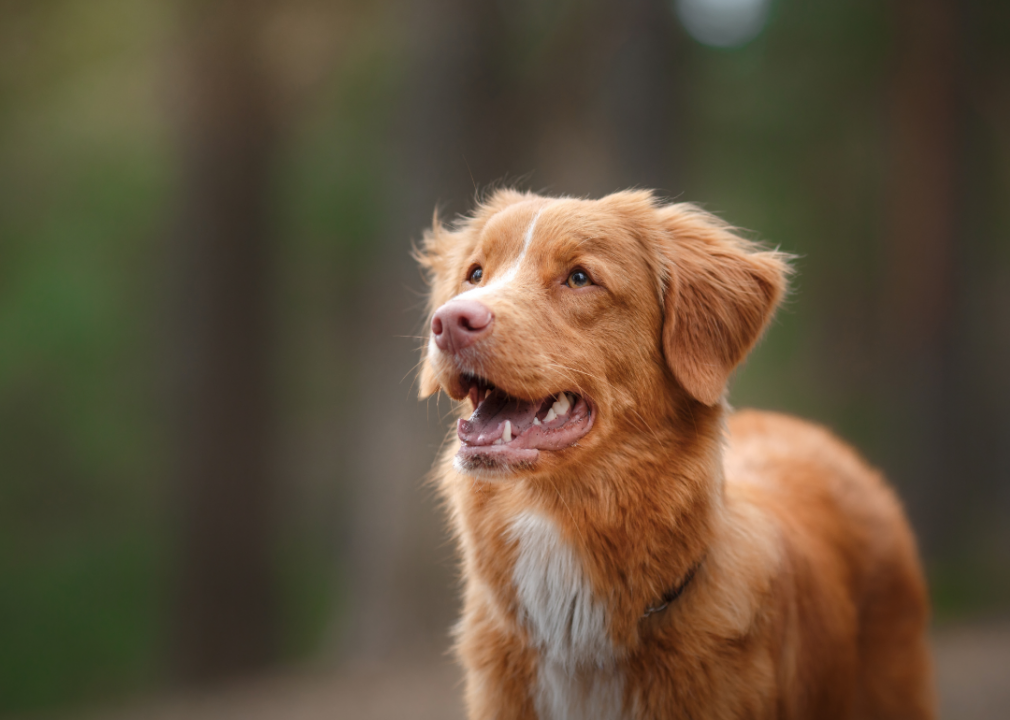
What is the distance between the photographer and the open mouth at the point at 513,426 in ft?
7.79

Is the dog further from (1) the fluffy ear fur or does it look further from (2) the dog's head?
(1) the fluffy ear fur

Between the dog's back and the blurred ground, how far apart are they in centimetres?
236

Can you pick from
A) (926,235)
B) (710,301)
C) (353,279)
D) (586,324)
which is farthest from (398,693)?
(353,279)

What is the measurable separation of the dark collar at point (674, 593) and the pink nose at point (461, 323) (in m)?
1.09

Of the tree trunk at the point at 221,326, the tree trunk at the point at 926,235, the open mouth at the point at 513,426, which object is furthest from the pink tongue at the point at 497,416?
the tree trunk at the point at 926,235

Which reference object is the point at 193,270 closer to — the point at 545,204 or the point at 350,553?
the point at 350,553

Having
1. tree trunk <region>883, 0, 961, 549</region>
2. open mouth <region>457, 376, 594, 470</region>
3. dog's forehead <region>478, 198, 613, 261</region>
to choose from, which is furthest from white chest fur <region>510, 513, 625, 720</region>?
tree trunk <region>883, 0, 961, 549</region>

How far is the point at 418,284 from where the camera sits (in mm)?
6633

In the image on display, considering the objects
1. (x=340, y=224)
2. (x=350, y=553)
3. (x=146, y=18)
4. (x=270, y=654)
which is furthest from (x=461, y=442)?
(x=340, y=224)

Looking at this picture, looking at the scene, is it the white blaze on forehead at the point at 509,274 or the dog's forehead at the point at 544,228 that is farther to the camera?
the dog's forehead at the point at 544,228

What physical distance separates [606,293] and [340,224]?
13.3m

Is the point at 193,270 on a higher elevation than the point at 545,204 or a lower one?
lower

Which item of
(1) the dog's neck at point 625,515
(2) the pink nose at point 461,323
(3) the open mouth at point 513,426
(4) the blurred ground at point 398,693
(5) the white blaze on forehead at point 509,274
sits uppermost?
(5) the white blaze on forehead at point 509,274

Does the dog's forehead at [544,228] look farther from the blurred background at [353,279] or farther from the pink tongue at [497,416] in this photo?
the blurred background at [353,279]
